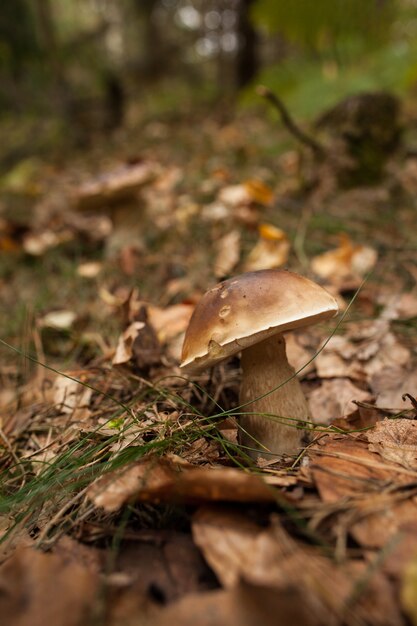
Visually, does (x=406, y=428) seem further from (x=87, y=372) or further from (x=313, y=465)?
(x=87, y=372)

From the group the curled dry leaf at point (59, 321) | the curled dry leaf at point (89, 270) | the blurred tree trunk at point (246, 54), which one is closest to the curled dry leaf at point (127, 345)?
the curled dry leaf at point (59, 321)

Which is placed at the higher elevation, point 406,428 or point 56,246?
point 406,428

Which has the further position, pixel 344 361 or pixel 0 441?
pixel 344 361

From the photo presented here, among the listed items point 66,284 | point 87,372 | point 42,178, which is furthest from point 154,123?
point 87,372

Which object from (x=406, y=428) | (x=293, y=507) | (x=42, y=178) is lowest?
(x=42, y=178)

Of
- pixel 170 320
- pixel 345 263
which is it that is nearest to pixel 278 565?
pixel 170 320

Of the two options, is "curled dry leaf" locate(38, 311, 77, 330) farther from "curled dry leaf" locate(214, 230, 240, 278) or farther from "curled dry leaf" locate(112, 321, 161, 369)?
"curled dry leaf" locate(214, 230, 240, 278)

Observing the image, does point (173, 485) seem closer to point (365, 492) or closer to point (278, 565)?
point (278, 565)
